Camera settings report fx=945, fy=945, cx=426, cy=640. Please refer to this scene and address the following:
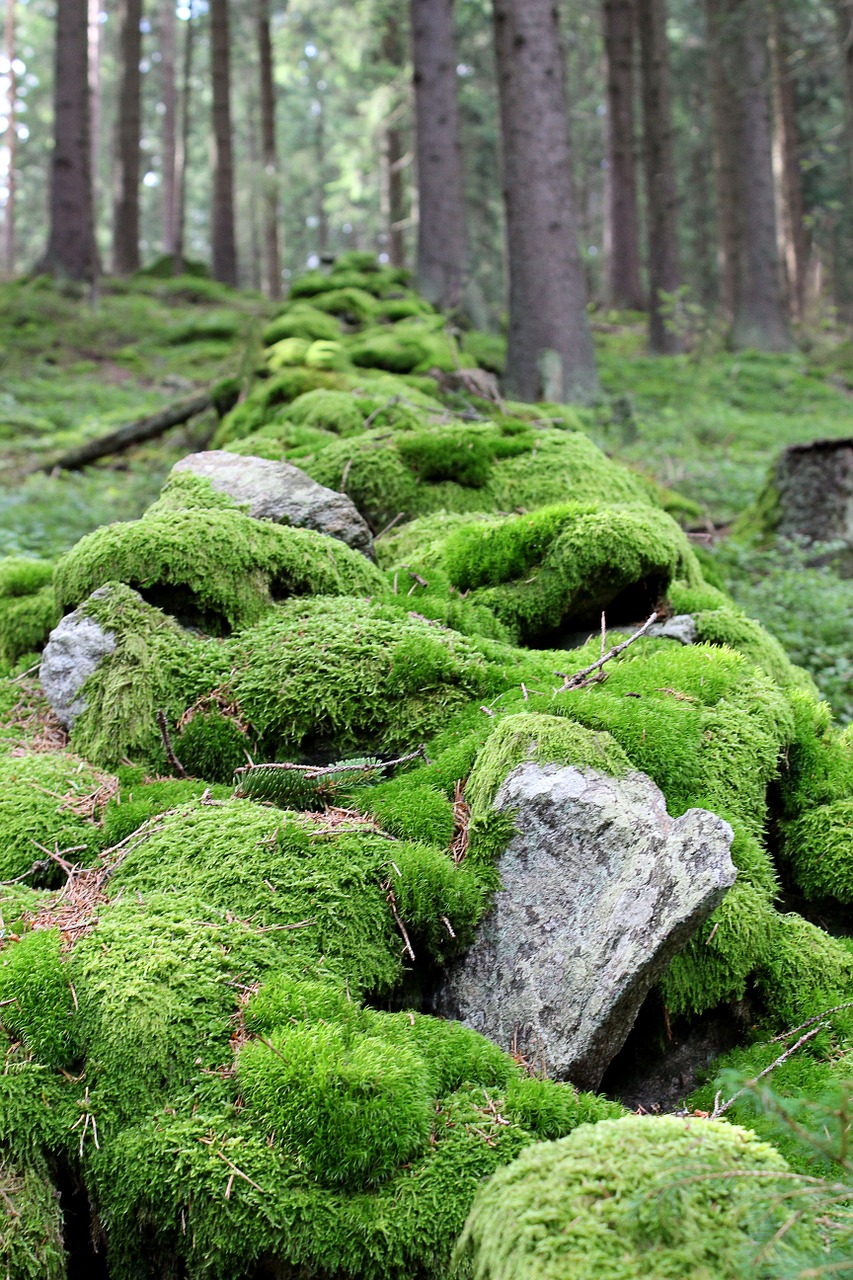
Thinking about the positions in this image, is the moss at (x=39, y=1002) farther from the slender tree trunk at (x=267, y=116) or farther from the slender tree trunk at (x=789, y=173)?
the slender tree trunk at (x=789, y=173)

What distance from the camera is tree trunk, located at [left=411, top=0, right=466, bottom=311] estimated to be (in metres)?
12.9

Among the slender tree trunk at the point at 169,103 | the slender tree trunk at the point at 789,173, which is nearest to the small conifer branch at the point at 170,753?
the slender tree trunk at the point at 789,173

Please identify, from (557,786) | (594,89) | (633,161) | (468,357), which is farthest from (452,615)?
(594,89)

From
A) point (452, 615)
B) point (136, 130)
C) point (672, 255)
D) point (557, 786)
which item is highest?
point (136, 130)

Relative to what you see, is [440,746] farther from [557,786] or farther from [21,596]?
[21,596]

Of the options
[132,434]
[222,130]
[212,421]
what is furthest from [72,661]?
[222,130]

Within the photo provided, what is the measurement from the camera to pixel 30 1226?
1.93 metres

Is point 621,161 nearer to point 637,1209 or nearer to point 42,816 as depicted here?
point 42,816

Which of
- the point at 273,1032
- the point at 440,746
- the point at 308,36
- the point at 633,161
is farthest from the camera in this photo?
the point at 308,36

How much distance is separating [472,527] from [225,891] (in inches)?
89.8

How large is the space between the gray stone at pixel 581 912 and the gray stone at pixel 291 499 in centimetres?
205

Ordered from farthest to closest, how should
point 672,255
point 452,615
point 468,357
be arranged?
point 672,255, point 468,357, point 452,615

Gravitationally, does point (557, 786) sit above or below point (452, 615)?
below

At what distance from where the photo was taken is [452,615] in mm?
3908
